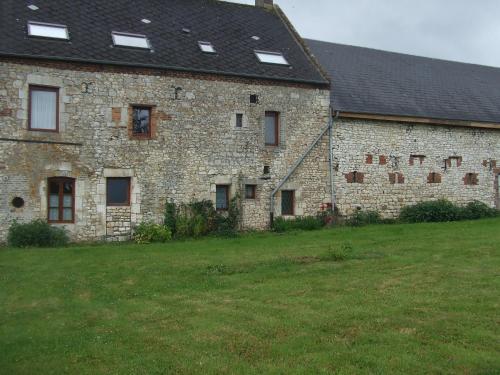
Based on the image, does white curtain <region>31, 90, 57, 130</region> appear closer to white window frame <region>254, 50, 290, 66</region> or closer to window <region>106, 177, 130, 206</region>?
window <region>106, 177, 130, 206</region>

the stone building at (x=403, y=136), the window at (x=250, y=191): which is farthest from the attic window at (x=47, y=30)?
the stone building at (x=403, y=136)

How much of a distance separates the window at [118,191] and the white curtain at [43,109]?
208 cm

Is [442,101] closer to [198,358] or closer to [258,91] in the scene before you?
[258,91]

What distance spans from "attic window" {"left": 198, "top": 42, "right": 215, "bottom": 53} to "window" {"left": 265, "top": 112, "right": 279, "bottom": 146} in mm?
2578

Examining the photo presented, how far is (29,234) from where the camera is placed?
45.4 ft

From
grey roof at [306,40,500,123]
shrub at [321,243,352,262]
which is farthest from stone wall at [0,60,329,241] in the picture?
shrub at [321,243,352,262]

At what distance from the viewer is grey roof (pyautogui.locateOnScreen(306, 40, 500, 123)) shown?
62.8ft

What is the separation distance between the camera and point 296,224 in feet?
55.4

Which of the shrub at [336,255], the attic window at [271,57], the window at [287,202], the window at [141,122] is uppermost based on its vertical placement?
the attic window at [271,57]

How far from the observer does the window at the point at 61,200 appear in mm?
14703

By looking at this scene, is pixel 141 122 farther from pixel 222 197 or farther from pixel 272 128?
pixel 272 128

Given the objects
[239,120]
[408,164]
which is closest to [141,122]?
[239,120]

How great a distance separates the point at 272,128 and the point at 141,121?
4059 mm

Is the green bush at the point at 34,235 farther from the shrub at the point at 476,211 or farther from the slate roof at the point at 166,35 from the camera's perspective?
the shrub at the point at 476,211
